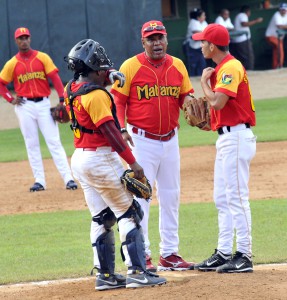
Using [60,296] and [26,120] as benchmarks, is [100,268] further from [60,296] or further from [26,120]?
[26,120]

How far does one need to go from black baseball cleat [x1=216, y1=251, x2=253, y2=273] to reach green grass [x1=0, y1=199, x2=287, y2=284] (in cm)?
74

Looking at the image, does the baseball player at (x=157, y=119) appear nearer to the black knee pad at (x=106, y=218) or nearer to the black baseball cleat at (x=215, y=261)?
the black baseball cleat at (x=215, y=261)

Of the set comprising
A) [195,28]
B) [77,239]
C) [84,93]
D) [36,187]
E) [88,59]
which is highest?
[88,59]

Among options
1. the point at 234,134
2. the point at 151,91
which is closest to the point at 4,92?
the point at 151,91

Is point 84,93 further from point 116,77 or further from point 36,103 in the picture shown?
point 36,103

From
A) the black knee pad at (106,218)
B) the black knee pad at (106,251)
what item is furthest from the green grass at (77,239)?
the black knee pad at (106,218)

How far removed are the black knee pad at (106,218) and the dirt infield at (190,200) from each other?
1.82 ft

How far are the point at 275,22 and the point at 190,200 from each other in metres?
14.7

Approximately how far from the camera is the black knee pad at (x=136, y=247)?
7.21 metres

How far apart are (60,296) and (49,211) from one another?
4.48m

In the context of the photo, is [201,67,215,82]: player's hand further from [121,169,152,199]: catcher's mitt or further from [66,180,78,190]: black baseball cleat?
[66,180,78,190]: black baseball cleat

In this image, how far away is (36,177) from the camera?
1326 centimetres

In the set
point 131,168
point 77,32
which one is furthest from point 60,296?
point 77,32

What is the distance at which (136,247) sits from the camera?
7215mm
